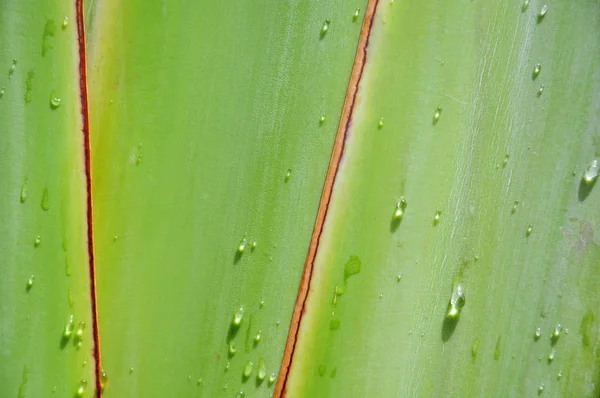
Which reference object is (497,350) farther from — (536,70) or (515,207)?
(536,70)

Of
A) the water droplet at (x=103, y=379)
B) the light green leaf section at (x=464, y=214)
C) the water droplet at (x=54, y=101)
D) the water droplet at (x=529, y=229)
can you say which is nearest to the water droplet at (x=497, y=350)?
the light green leaf section at (x=464, y=214)

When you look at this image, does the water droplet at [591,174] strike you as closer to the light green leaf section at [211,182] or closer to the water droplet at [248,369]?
the light green leaf section at [211,182]

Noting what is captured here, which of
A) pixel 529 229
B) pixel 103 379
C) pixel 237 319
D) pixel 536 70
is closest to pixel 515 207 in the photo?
pixel 529 229

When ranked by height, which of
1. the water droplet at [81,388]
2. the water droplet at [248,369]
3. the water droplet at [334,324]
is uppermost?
the water droplet at [334,324]

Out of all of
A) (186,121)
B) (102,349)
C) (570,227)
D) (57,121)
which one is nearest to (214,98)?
(186,121)

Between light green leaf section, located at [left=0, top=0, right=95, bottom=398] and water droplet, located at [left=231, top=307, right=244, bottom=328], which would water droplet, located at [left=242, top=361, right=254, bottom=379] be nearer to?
water droplet, located at [left=231, top=307, right=244, bottom=328]

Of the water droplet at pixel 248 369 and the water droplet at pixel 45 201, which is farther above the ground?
the water droplet at pixel 45 201
